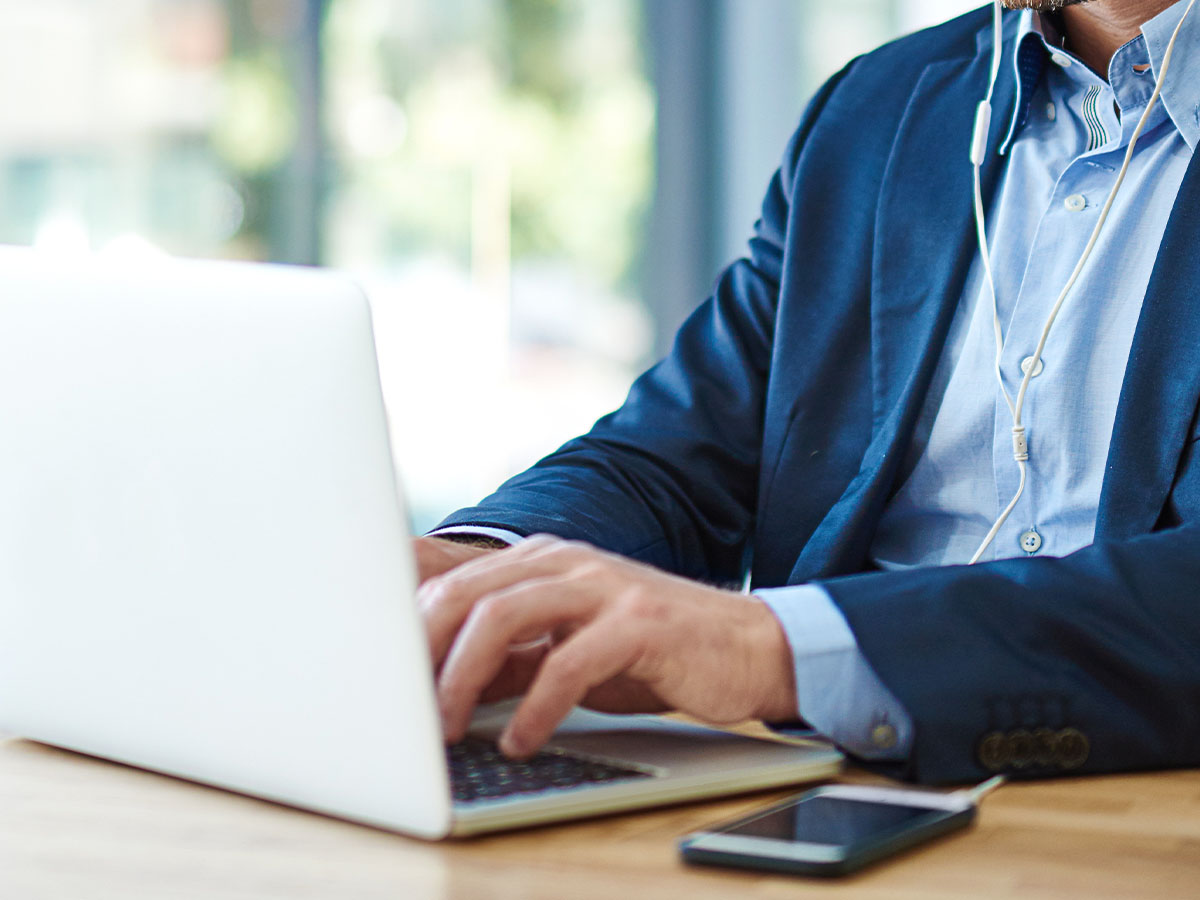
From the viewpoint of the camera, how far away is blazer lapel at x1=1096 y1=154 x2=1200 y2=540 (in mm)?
1075

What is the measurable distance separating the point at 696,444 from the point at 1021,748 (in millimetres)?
616

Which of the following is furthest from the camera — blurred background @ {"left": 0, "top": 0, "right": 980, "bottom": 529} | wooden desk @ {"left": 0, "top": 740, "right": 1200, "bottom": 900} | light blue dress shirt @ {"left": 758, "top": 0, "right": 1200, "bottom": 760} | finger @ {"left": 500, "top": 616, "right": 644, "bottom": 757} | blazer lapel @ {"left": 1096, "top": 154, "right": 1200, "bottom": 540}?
blurred background @ {"left": 0, "top": 0, "right": 980, "bottom": 529}

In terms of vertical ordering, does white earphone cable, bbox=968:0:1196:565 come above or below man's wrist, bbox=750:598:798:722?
above

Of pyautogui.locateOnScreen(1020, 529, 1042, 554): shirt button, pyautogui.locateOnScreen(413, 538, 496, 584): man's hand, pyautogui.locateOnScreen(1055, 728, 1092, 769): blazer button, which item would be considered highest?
pyautogui.locateOnScreen(413, 538, 496, 584): man's hand

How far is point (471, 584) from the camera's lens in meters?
0.74

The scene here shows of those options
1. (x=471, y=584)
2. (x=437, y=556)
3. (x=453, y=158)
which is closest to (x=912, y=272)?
(x=437, y=556)

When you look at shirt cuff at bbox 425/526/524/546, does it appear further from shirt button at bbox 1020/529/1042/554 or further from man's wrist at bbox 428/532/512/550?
shirt button at bbox 1020/529/1042/554

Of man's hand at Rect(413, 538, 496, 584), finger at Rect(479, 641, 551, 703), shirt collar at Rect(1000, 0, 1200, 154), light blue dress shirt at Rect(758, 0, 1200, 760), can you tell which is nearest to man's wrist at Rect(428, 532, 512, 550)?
man's hand at Rect(413, 538, 496, 584)

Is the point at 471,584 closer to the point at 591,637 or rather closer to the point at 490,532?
the point at 591,637

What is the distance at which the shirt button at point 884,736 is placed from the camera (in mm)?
772

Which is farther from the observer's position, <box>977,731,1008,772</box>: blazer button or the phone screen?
<box>977,731,1008,772</box>: blazer button

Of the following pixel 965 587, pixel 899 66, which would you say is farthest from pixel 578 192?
pixel 965 587

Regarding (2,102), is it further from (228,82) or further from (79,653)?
(79,653)

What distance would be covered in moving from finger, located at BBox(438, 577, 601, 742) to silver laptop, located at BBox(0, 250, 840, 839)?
37 millimetres
